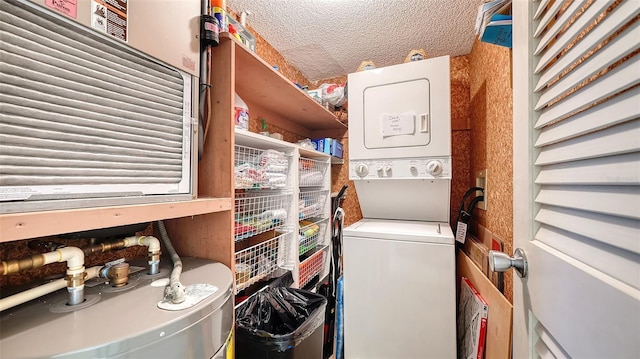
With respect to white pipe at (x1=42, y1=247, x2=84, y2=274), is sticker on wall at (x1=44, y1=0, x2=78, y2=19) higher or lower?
higher

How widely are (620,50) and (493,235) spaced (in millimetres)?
1312

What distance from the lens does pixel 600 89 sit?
0.41 meters

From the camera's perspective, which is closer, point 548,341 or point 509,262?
point 548,341

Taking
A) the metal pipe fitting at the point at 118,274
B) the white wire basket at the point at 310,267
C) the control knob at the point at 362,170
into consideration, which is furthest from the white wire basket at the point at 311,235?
the metal pipe fitting at the point at 118,274

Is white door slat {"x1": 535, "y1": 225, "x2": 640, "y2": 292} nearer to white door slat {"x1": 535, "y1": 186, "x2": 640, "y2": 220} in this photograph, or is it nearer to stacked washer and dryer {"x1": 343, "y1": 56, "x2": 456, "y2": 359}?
white door slat {"x1": 535, "y1": 186, "x2": 640, "y2": 220}

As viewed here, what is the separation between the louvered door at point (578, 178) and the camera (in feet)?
1.18

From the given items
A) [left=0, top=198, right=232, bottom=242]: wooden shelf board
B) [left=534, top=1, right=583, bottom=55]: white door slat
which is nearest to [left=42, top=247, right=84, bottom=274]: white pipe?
[left=0, top=198, right=232, bottom=242]: wooden shelf board

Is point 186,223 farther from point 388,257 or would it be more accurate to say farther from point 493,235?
point 493,235

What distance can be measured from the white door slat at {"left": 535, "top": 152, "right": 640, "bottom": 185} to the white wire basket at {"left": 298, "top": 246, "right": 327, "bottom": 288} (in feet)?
4.97

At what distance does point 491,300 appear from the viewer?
4.13 ft

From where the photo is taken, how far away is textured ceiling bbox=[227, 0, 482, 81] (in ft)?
5.27

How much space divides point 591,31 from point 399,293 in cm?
150

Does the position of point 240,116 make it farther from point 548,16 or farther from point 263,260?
point 548,16

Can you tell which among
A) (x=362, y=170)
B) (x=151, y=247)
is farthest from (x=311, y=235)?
(x=151, y=247)
